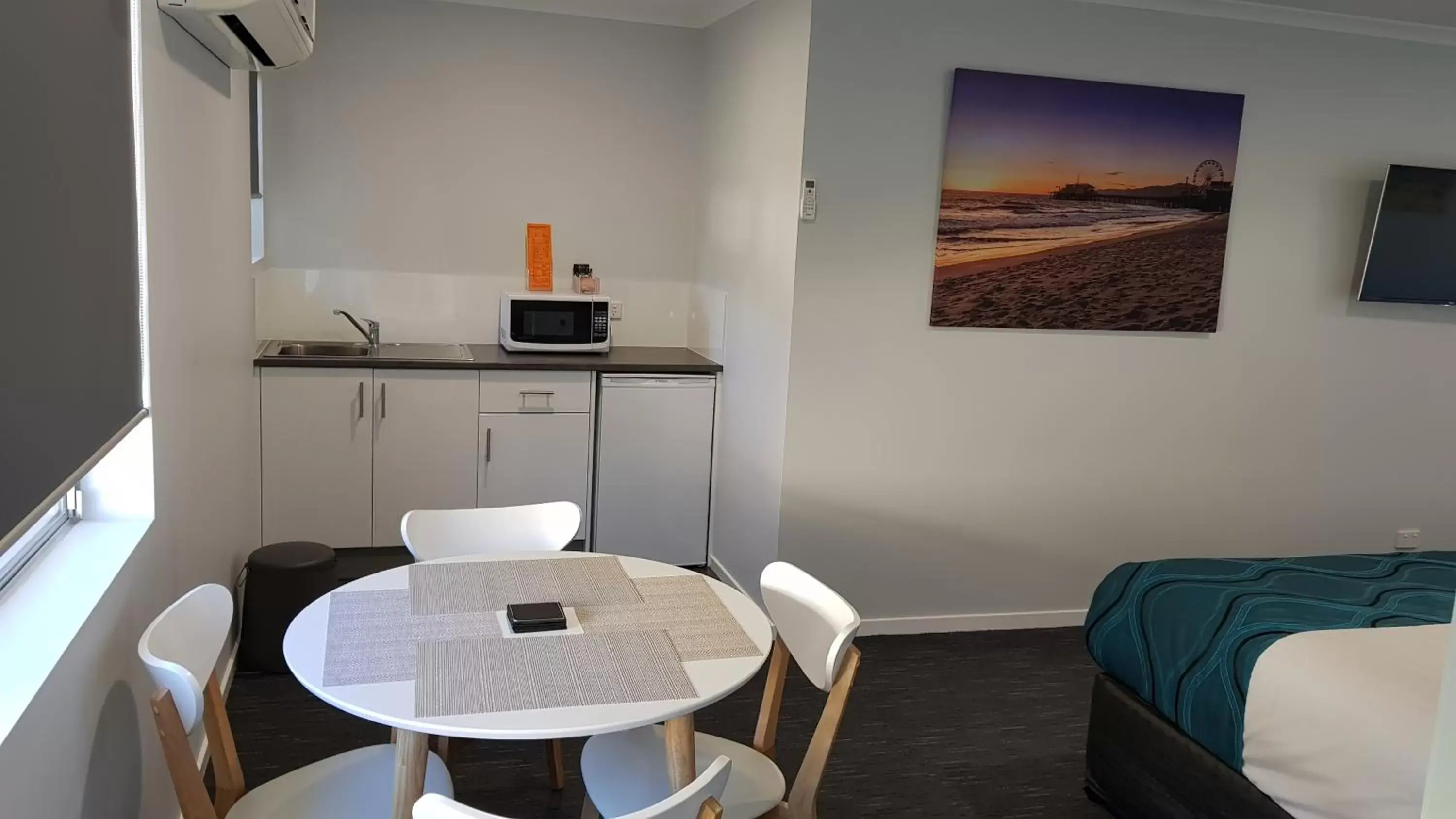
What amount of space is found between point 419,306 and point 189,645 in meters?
3.02

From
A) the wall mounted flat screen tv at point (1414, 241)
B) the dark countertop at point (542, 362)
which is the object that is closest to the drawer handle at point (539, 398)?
the dark countertop at point (542, 362)

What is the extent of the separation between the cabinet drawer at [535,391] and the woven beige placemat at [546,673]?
93.6 inches

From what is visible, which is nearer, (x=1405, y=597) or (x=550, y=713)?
(x=550, y=713)

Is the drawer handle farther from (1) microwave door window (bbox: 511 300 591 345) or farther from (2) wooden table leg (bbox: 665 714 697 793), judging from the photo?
(2) wooden table leg (bbox: 665 714 697 793)

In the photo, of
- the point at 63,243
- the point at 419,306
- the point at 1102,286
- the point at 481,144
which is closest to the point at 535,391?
the point at 419,306

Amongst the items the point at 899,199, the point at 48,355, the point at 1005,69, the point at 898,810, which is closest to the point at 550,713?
the point at 48,355

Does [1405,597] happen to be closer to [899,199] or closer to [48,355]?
[899,199]

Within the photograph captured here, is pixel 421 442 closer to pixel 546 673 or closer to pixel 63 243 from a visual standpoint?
pixel 546 673

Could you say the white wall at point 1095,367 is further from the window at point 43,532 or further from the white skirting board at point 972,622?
the window at point 43,532

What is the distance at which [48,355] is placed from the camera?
4.90 feet

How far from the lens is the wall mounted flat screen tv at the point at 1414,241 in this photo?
406cm

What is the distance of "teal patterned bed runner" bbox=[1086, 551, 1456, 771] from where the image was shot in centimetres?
240

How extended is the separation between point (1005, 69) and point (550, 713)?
2856mm

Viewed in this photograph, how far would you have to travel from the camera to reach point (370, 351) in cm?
447
